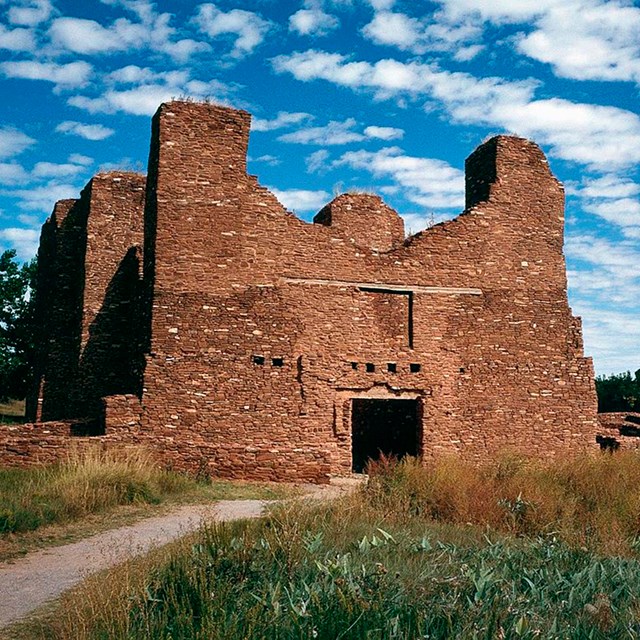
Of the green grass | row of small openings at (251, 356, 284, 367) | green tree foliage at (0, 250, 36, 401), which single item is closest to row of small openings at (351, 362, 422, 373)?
row of small openings at (251, 356, 284, 367)

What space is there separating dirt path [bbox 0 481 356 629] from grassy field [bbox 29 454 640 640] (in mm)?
434

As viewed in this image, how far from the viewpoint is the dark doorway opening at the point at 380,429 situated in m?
17.2

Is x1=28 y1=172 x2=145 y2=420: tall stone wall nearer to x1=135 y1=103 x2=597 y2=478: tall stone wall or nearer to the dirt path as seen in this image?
x1=135 y1=103 x2=597 y2=478: tall stone wall

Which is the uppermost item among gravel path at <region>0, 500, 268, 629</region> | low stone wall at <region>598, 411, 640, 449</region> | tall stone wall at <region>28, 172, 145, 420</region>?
tall stone wall at <region>28, 172, 145, 420</region>

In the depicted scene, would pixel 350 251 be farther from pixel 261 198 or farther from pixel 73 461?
pixel 73 461

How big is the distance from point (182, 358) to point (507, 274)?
796 centimetres

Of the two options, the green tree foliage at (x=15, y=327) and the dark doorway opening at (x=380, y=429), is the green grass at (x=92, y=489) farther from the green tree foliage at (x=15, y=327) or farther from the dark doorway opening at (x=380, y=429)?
the green tree foliage at (x=15, y=327)

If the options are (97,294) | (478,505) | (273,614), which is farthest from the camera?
(97,294)

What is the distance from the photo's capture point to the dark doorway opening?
1720cm

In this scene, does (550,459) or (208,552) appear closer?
(208,552)

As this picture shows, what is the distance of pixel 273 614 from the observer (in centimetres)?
449

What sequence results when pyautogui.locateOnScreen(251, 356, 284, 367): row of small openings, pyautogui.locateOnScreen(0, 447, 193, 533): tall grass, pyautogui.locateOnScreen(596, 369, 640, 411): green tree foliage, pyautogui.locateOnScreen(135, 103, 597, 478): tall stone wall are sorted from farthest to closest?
pyautogui.locateOnScreen(596, 369, 640, 411): green tree foliage, pyautogui.locateOnScreen(251, 356, 284, 367): row of small openings, pyautogui.locateOnScreen(135, 103, 597, 478): tall stone wall, pyautogui.locateOnScreen(0, 447, 193, 533): tall grass

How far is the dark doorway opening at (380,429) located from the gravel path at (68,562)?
847 centimetres

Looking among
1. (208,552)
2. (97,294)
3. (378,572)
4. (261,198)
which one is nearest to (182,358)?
(261,198)
